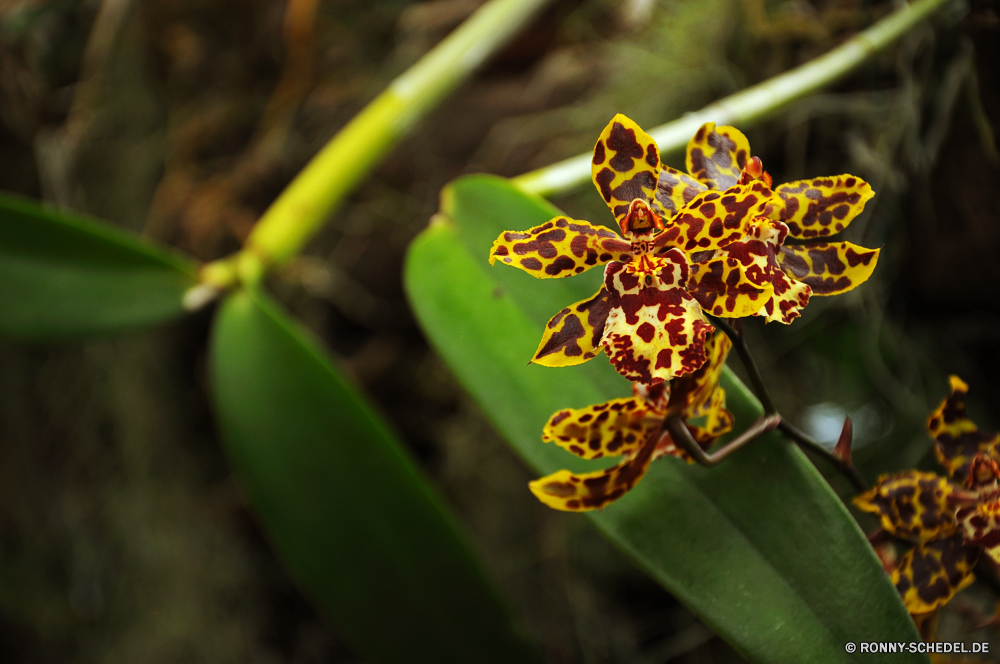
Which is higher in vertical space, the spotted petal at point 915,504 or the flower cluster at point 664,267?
the flower cluster at point 664,267

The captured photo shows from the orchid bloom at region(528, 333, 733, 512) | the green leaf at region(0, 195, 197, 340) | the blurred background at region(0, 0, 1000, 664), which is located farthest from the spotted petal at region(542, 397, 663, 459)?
the green leaf at region(0, 195, 197, 340)

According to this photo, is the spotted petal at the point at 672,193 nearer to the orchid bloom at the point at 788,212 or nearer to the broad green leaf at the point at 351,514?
the orchid bloom at the point at 788,212

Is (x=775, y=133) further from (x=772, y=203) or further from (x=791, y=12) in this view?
(x=772, y=203)

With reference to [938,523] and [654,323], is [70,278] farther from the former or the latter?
[938,523]

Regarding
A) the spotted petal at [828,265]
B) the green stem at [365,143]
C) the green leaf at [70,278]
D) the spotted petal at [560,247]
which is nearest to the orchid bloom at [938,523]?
the spotted petal at [828,265]

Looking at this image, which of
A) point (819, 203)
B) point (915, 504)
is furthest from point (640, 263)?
point (915, 504)
